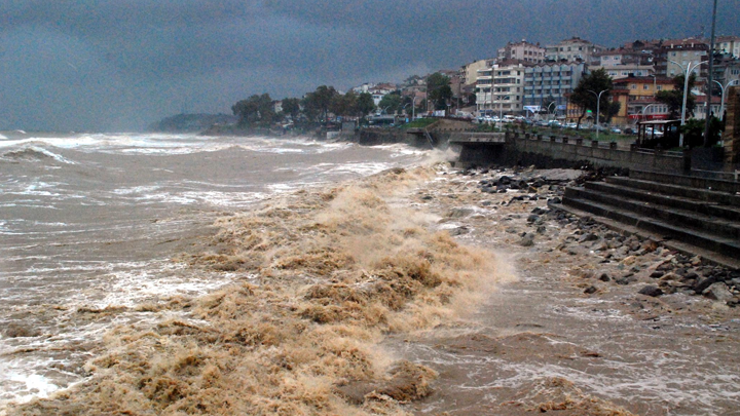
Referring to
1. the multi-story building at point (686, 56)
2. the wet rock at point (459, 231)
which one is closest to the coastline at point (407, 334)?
Result: the wet rock at point (459, 231)

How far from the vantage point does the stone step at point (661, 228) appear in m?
10.6

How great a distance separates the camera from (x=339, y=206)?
18.6 metres

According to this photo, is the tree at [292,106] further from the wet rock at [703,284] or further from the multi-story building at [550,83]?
the wet rock at [703,284]

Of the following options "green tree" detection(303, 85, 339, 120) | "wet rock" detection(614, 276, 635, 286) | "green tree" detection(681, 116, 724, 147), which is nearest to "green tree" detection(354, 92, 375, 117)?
"green tree" detection(303, 85, 339, 120)

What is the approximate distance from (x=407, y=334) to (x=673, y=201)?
27.8ft

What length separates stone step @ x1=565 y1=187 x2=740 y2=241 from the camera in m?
11.1

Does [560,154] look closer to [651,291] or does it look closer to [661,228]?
[661,228]

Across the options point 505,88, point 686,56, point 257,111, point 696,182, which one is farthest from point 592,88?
point 257,111

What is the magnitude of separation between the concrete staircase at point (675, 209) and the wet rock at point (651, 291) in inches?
58.2

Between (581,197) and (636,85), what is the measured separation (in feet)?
206

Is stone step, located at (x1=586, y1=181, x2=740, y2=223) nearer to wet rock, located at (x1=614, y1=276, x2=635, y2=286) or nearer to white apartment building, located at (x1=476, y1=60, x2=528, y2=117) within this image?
wet rock, located at (x1=614, y1=276, x2=635, y2=286)

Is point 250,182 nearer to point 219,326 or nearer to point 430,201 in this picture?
point 430,201

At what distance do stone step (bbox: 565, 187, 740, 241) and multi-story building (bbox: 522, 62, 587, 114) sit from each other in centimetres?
7843

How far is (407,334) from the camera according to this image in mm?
7980
